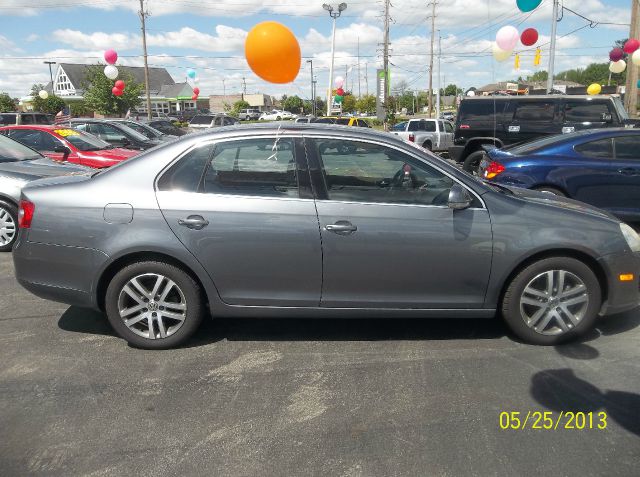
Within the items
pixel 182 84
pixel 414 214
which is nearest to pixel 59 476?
pixel 414 214

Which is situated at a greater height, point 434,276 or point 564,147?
point 564,147

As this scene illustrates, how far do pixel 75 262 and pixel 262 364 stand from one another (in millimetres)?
1526

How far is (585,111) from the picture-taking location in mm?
11750

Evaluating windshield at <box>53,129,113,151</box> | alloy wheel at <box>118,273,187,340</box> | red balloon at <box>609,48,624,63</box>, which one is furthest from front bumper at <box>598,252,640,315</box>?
red balloon at <box>609,48,624,63</box>

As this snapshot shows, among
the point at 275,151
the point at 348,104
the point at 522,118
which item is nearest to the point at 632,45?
the point at 522,118

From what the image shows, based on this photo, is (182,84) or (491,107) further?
(182,84)

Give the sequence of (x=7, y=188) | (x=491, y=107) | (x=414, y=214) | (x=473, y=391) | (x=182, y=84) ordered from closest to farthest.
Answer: (x=473, y=391) → (x=414, y=214) → (x=7, y=188) → (x=491, y=107) → (x=182, y=84)

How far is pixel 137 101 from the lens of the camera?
42.2 m

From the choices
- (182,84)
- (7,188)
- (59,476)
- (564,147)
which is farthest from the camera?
(182,84)

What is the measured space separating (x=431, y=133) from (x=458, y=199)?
1885 centimetres

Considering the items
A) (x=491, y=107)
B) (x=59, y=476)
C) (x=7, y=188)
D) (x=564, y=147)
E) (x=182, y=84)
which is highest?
(x=182, y=84)

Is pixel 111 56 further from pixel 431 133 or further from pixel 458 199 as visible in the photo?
pixel 458 199

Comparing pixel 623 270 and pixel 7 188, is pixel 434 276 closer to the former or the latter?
pixel 623 270
